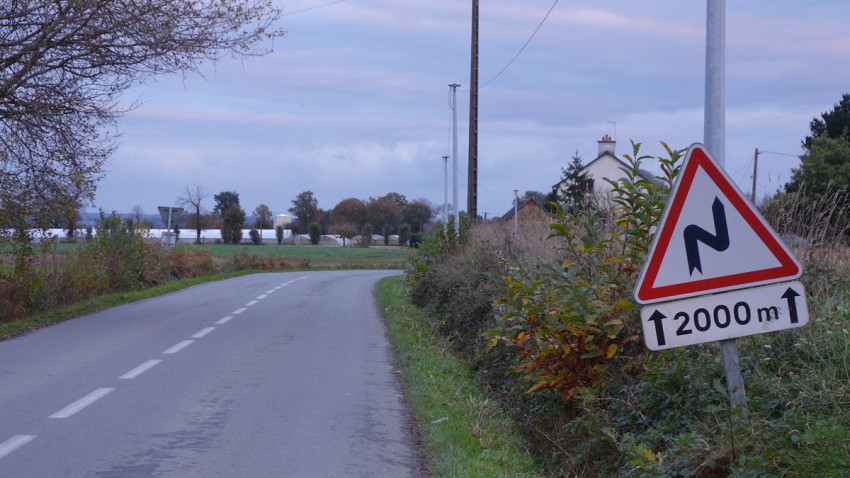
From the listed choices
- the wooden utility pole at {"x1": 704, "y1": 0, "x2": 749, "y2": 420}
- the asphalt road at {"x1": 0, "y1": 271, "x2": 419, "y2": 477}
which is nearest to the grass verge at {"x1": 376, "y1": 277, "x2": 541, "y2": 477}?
the asphalt road at {"x1": 0, "y1": 271, "x2": 419, "y2": 477}

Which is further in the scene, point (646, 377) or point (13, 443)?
point (13, 443)

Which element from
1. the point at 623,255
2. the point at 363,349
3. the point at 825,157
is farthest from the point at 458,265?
the point at 825,157

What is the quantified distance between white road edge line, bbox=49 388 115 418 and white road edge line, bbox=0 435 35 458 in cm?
83

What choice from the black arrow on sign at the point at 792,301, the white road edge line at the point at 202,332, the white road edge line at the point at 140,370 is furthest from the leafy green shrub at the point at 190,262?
the black arrow on sign at the point at 792,301

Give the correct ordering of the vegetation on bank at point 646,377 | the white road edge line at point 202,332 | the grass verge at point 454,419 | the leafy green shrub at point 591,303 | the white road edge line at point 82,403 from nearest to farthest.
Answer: the vegetation on bank at point 646,377, the grass verge at point 454,419, the leafy green shrub at point 591,303, the white road edge line at point 82,403, the white road edge line at point 202,332

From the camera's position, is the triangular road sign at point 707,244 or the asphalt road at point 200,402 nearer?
the triangular road sign at point 707,244

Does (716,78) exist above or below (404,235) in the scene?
above

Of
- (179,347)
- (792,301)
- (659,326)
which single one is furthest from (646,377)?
(179,347)

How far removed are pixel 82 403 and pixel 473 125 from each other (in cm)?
1860

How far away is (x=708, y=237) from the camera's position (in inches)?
174

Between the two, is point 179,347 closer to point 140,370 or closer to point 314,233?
point 140,370

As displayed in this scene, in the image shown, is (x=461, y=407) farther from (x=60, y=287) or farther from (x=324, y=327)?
(x=60, y=287)

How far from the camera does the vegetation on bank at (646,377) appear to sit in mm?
4902

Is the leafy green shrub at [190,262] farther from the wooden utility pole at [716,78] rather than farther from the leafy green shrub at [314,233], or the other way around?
the leafy green shrub at [314,233]
